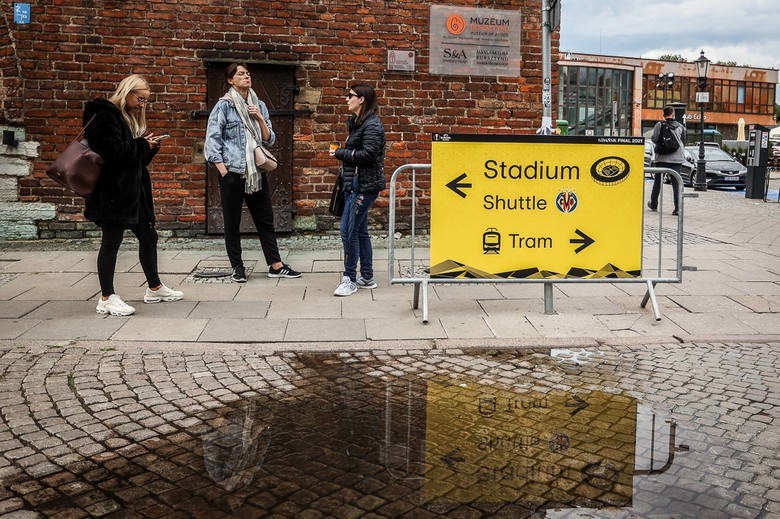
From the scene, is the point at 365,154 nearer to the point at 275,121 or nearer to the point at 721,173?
the point at 275,121

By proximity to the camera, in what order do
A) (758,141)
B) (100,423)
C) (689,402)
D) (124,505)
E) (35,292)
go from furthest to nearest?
(758,141)
(35,292)
(689,402)
(100,423)
(124,505)

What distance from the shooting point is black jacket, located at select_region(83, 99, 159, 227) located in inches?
248

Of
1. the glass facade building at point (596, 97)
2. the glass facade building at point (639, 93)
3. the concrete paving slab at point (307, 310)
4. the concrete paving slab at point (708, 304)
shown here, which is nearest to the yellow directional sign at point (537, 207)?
the concrete paving slab at point (708, 304)

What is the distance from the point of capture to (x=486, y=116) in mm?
10961

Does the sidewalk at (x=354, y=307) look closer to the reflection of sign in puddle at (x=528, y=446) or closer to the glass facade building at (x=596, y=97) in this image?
the reflection of sign in puddle at (x=528, y=446)

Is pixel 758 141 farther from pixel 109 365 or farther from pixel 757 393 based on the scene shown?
pixel 109 365

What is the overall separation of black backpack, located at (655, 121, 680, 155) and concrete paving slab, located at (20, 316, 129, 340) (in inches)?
431

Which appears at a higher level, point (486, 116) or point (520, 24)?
point (520, 24)

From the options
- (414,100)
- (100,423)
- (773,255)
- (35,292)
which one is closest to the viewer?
(100,423)

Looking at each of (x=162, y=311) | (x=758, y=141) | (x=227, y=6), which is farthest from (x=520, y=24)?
(x=758, y=141)

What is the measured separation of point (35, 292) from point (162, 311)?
59.2 inches

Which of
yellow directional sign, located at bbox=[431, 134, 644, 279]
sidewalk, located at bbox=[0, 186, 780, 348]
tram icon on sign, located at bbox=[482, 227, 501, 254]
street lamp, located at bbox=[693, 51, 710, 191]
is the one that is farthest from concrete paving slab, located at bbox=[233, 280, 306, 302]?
street lamp, located at bbox=[693, 51, 710, 191]

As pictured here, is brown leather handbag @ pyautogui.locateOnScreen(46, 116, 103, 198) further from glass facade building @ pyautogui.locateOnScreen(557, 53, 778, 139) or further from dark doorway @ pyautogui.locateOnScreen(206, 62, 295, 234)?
glass facade building @ pyautogui.locateOnScreen(557, 53, 778, 139)

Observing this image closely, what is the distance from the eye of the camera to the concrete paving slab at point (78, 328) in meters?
5.84
